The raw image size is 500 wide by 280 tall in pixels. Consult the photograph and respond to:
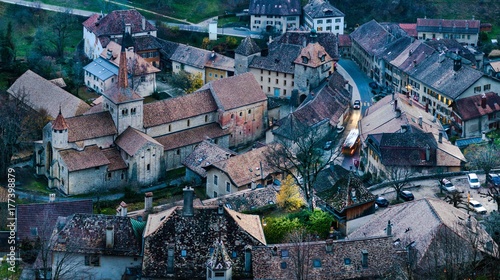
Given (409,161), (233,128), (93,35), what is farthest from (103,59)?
(409,161)

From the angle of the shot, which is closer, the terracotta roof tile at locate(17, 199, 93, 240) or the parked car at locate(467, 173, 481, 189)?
the terracotta roof tile at locate(17, 199, 93, 240)

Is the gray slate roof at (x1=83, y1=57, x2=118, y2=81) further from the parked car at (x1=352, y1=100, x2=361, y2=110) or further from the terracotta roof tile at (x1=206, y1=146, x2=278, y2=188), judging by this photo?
the parked car at (x1=352, y1=100, x2=361, y2=110)

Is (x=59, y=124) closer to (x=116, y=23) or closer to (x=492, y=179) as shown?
(x=116, y=23)

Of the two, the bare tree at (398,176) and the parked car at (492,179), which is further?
the parked car at (492,179)

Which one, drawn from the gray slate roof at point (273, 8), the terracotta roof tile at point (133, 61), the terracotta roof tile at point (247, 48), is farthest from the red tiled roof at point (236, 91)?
the gray slate roof at point (273, 8)

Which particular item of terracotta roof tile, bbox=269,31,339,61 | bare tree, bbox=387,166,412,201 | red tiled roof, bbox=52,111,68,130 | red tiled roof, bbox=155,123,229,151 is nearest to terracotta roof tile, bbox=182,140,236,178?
red tiled roof, bbox=155,123,229,151

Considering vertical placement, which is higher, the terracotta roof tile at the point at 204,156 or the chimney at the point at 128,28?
the chimney at the point at 128,28

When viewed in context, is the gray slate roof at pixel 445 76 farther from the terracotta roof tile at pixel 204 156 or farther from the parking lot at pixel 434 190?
the terracotta roof tile at pixel 204 156
